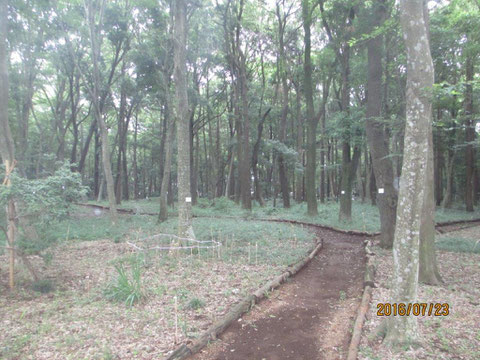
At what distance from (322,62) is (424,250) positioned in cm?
1403

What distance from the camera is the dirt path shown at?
4113mm

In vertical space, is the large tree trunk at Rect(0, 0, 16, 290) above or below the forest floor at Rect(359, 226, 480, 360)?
above

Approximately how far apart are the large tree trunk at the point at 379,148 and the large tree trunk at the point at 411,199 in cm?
593

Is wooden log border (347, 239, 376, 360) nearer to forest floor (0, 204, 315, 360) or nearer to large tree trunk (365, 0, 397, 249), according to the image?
forest floor (0, 204, 315, 360)

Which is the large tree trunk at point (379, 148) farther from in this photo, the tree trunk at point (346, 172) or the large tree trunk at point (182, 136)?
the large tree trunk at point (182, 136)

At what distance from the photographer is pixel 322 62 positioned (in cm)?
1780

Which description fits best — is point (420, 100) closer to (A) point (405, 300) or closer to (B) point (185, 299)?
(A) point (405, 300)

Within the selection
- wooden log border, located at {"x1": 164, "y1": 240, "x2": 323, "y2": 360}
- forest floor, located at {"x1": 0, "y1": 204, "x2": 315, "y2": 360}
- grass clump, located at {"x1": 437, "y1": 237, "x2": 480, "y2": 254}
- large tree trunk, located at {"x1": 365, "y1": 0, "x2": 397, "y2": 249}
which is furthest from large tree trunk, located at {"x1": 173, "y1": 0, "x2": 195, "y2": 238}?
grass clump, located at {"x1": 437, "y1": 237, "x2": 480, "y2": 254}

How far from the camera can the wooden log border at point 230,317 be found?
12.9 ft

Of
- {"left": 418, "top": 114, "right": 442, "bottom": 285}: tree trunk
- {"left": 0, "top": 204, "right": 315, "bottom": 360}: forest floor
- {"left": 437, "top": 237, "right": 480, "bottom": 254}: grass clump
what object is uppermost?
{"left": 418, "top": 114, "right": 442, "bottom": 285}: tree trunk

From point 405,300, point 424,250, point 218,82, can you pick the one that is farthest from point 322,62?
point 405,300

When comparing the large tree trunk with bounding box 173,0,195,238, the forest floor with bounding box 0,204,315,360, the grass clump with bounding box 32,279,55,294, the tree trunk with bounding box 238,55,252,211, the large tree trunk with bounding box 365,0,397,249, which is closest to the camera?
the forest floor with bounding box 0,204,315,360

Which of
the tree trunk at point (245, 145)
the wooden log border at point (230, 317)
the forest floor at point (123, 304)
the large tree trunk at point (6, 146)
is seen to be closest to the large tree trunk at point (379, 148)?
the forest floor at point (123, 304)

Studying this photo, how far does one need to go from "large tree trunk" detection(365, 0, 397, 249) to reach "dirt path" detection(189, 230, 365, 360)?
2691 mm
